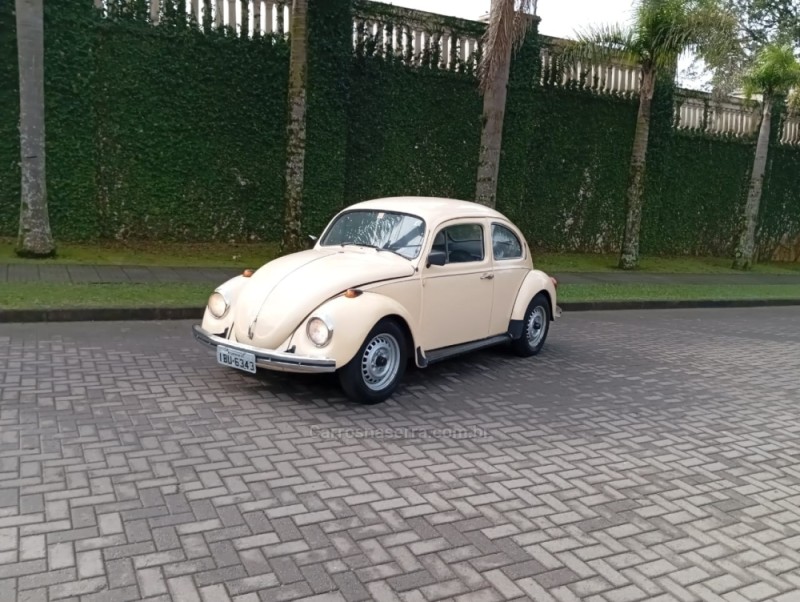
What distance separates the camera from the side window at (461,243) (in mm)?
6758

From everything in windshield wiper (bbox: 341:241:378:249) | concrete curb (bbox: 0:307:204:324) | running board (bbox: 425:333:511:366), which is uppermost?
windshield wiper (bbox: 341:241:378:249)

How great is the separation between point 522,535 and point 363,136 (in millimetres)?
11936

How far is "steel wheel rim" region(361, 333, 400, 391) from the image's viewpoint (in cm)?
579

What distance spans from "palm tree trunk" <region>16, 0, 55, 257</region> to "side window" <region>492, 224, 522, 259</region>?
747 centimetres

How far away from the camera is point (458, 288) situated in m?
6.75

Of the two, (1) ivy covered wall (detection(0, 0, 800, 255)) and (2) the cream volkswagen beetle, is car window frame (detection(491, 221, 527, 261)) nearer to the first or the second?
(2) the cream volkswagen beetle

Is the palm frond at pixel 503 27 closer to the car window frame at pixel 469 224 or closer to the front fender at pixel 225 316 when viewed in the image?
the car window frame at pixel 469 224

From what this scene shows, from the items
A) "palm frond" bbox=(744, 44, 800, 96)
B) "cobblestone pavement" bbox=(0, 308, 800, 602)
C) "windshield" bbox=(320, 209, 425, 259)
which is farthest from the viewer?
"palm frond" bbox=(744, 44, 800, 96)

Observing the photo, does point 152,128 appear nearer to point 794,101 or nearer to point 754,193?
point 754,193

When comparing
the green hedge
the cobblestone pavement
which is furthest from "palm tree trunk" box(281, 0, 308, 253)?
the cobblestone pavement

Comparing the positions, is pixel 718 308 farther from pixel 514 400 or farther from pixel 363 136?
pixel 514 400

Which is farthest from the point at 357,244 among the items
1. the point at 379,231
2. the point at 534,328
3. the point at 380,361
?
the point at 534,328

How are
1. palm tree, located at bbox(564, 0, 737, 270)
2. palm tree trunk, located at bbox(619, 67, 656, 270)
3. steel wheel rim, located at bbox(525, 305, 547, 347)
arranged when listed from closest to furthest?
steel wheel rim, located at bbox(525, 305, 547, 347), palm tree, located at bbox(564, 0, 737, 270), palm tree trunk, located at bbox(619, 67, 656, 270)

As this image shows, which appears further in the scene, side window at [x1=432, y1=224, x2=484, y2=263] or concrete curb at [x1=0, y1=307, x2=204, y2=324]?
concrete curb at [x1=0, y1=307, x2=204, y2=324]
